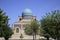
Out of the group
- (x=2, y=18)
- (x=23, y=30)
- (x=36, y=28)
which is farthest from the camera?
(x=23, y=30)

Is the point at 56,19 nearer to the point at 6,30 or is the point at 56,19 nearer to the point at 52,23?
the point at 52,23

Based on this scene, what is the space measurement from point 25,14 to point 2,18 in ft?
165

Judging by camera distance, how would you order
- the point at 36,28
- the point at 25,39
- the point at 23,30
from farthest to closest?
the point at 23,30
the point at 25,39
the point at 36,28

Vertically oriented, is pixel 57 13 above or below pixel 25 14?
below

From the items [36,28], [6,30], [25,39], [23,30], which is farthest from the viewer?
[23,30]

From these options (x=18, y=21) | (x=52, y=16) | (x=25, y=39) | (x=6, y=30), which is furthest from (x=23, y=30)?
(x=52, y=16)

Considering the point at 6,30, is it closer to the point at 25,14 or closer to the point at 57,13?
the point at 57,13

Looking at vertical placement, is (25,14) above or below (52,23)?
above

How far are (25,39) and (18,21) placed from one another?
73.7ft

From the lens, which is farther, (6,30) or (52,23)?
(6,30)

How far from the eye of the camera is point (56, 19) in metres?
40.2

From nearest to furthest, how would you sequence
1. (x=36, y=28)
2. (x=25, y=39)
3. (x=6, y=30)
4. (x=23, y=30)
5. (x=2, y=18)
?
(x=2, y=18) < (x=6, y=30) < (x=36, y=28) < (x=25, y=39) < (x=23, y=30)

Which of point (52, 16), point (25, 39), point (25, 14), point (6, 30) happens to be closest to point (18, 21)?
point (25, 14)

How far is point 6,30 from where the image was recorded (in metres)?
55.6
